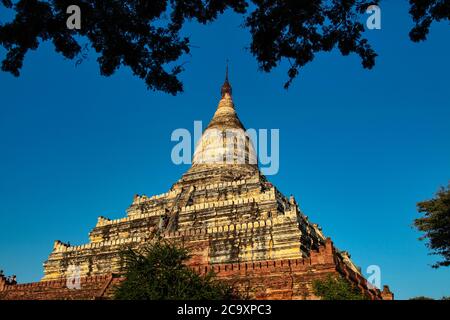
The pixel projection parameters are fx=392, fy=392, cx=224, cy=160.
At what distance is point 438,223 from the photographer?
2197 cm

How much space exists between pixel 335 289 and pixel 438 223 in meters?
10.2

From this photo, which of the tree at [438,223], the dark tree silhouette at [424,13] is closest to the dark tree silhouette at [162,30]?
the dark tree silhouette at [424,13]

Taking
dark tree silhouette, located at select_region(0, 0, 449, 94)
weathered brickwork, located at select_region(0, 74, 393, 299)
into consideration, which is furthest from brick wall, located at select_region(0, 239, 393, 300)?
dark tree silhouette, located at select_region(0, 0, 449, 94)

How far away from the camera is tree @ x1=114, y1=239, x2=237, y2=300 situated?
13711 mm

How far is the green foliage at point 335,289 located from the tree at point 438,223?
8.81 m

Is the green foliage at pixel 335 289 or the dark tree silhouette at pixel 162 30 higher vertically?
the dark tree silhouette at pixel 162 30

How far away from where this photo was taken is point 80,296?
20.0 meters

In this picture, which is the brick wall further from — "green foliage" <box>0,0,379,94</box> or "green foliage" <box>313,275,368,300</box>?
"green foliage" <box>0,0,379,94</box>

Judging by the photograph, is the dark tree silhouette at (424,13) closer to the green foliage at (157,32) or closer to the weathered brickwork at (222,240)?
the green foliage at (157,32)

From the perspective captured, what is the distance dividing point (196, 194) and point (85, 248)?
1001 centimetres

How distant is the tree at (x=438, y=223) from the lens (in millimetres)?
21703

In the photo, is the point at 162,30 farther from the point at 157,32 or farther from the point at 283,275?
the point at 283,275
